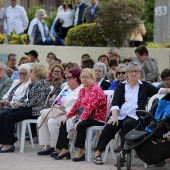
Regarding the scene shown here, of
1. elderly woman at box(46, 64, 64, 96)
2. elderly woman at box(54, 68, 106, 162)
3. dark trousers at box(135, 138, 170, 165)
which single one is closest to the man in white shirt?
elderly woman at box(46, 64, 64, 96)

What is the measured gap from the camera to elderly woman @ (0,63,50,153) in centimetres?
1431

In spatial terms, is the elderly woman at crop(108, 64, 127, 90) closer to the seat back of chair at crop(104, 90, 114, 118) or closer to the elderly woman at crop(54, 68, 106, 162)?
the seat back of chair at crop(104, 90, 114, 118)

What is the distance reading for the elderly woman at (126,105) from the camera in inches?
497

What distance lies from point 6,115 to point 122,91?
2.62 m

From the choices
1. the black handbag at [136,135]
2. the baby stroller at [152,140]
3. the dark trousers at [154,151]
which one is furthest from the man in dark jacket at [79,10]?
the dark trousers at [154,151]

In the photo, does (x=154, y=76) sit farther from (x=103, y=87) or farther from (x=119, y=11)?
(x=119, y=11)

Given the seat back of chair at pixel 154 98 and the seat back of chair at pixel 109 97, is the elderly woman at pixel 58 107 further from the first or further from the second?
the seat back of chair at pixel 154 98

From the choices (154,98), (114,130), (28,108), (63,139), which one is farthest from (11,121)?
(154,98)

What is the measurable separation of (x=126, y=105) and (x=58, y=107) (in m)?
1.52

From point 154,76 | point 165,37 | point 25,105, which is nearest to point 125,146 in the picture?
point 25,105

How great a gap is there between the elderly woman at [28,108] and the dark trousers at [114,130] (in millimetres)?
2091

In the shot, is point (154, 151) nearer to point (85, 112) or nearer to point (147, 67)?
point (85, 112)

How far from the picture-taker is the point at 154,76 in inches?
625

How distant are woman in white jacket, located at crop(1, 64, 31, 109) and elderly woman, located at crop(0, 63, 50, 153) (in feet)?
1.17
